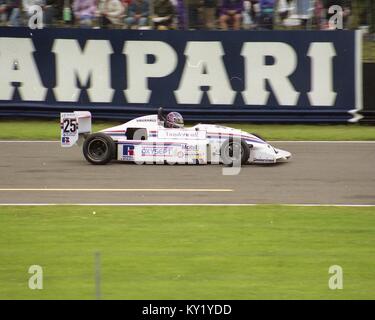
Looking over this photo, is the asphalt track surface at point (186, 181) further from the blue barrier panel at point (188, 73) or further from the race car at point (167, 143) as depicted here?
the blue barrier panel at point (188, 73)

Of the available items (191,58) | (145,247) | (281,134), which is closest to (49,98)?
(191,58)

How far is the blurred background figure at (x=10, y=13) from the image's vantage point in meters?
21.9

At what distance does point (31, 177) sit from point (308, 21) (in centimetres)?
862

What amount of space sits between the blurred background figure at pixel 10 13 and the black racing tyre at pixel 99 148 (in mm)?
6421

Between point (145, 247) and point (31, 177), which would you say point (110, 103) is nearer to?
point (31, 177)

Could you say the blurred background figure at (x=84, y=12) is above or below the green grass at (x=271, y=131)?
above

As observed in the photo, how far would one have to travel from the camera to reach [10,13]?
72.1 feet

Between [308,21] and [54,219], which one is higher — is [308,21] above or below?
above

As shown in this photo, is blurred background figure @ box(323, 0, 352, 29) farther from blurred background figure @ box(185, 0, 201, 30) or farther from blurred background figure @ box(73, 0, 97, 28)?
blurred background figure @ box(73, 0, 97, 28)

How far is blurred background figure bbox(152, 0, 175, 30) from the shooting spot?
21672mm

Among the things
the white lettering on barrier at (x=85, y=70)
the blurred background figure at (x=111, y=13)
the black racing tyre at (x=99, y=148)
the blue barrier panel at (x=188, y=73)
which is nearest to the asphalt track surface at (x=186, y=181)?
the black racing tyre at (x=99, y=148)

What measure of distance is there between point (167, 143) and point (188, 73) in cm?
524

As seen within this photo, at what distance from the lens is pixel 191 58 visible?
21.3 metres

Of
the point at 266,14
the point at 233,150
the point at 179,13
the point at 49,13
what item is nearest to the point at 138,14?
the point at 179,13
